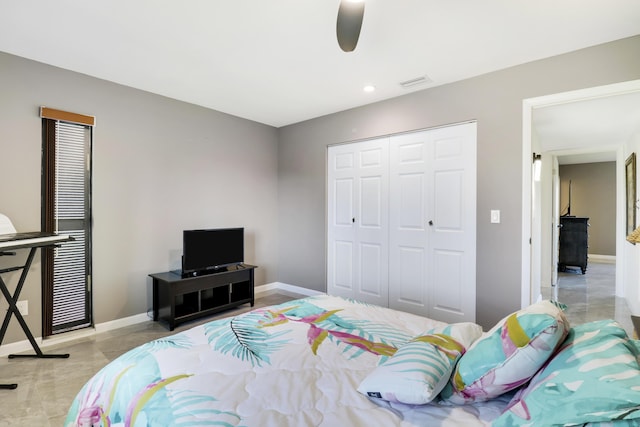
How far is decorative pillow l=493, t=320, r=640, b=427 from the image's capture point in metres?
0.71

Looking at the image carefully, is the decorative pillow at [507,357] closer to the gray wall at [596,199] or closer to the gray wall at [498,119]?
the gray wall at [498,119]

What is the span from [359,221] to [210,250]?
179 cm

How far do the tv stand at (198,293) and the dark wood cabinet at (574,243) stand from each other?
6122mm

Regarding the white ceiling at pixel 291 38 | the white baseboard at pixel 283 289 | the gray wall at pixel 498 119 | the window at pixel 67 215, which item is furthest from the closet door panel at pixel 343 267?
the window at pixel 67 215

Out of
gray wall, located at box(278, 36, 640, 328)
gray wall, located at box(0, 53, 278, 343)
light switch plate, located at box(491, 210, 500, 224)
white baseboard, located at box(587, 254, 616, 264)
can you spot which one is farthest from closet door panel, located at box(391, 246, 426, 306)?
white baseboard, located at box(587, 254, 616, 264)

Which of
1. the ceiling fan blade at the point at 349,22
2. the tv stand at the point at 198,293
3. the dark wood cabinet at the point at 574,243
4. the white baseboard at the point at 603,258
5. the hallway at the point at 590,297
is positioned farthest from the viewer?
the white baseboard at the point at 603,258

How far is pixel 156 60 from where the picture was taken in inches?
109

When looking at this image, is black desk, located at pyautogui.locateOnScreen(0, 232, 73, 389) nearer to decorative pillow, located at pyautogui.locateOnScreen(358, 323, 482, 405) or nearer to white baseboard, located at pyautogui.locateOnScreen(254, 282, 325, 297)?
white baseboard, located at pyautogui.locateOnScreen(254, 282, 325, 297)

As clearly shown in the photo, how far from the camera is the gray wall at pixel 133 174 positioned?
2.76m

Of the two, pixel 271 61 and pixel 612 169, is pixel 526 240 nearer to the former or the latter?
pixel 271 61

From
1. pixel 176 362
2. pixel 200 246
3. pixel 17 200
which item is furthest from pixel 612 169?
pixel 17 200

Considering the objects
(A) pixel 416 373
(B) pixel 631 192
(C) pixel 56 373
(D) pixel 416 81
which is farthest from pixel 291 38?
(B) pixel 631 192

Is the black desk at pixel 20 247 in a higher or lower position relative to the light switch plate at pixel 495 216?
lower

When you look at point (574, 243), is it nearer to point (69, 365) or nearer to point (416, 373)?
point (416, 373)
